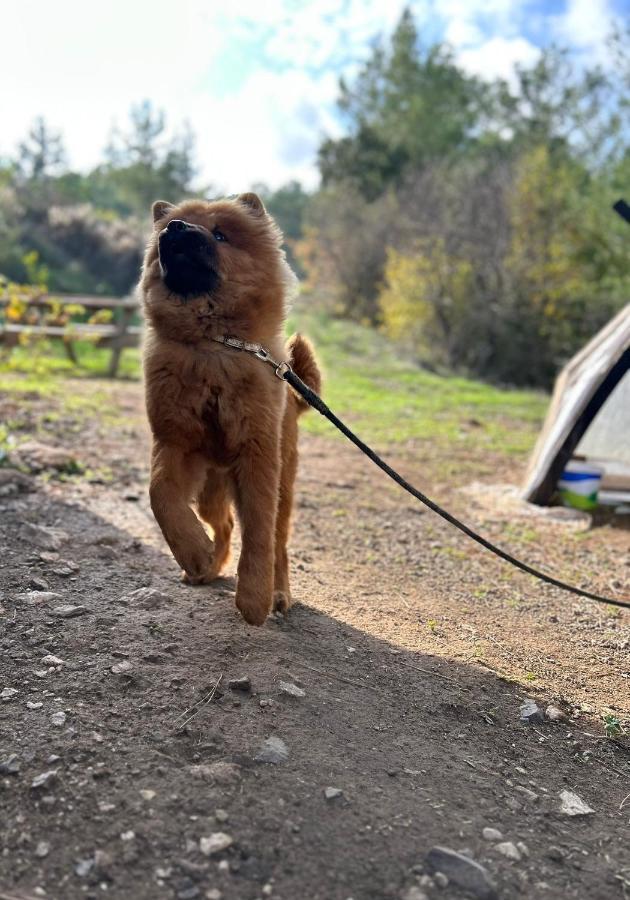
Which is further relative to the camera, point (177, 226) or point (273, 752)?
point (177, 226)

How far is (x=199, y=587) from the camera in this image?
4.04m

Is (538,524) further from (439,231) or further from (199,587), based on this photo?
(439,231)

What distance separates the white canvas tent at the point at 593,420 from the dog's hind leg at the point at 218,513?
11.5ft

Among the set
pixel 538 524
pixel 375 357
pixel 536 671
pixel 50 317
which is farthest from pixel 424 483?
pixel 375 357

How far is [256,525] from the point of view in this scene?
11.2 ft

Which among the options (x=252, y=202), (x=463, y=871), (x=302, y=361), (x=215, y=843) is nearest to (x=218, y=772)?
(x=215, y=843)

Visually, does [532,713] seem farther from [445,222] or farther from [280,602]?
[445,222]

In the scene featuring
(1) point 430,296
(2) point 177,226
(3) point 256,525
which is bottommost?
(3) point 256,525

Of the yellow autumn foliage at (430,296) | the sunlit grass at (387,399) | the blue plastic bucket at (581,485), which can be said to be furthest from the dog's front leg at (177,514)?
the yellow autumn foliage at (430,296)

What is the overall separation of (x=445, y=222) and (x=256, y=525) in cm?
2081

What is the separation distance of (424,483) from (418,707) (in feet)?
15.5

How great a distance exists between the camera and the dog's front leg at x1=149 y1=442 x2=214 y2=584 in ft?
10.6

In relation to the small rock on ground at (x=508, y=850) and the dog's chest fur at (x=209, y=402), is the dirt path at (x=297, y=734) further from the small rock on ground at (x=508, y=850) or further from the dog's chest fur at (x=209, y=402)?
the dog's chest fur at (x=209, y=402)

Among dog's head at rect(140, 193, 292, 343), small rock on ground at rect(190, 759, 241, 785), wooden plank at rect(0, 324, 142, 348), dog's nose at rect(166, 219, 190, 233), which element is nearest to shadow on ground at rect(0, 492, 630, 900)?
small rock on ground at rect(190, 759, 241, 785)
